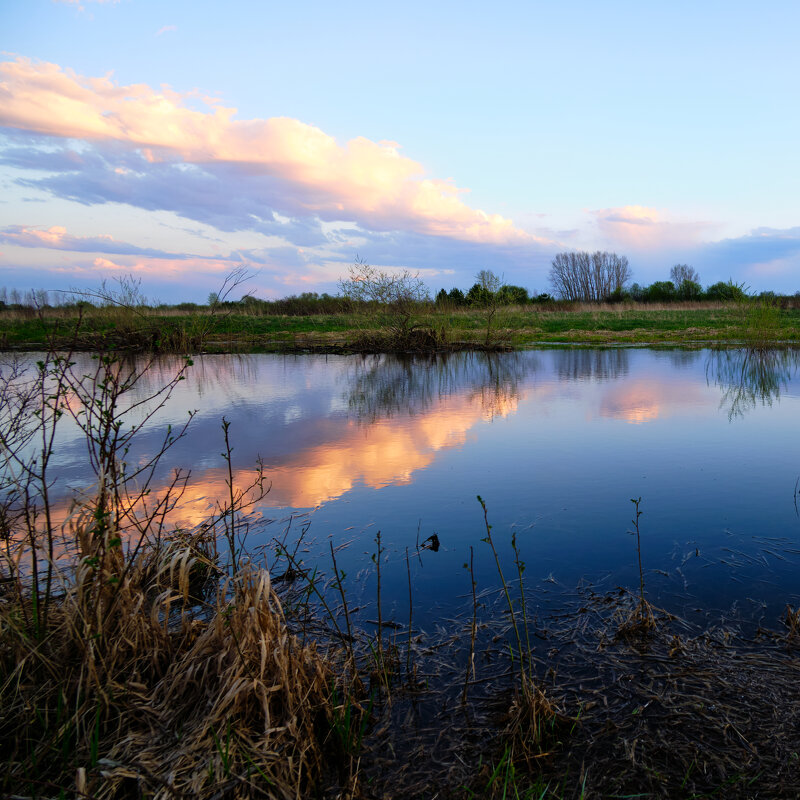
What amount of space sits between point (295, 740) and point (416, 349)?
2114 cm

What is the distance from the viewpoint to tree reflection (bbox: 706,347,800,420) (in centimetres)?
1069

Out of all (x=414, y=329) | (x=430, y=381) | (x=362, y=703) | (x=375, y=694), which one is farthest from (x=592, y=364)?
(x=362, y=703)

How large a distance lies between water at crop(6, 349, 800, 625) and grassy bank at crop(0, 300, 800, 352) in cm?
781

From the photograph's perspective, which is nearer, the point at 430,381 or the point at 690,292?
the point at 430,381

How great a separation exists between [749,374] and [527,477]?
440 inches

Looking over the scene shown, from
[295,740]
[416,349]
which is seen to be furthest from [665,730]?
[416,349]

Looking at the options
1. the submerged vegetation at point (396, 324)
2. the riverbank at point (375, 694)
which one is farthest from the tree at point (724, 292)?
the riverbank at point (375, 694)

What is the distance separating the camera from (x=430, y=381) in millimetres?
14328

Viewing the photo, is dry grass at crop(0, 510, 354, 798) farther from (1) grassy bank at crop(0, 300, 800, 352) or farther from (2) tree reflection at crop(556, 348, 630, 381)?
(1) grassy bank at crop(0, 300, 800, 352)

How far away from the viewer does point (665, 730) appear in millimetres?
2502

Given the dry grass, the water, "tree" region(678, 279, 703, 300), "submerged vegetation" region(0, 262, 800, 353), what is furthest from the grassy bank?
"tree" region(678, 279, 703, 300)

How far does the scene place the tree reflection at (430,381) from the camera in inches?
427

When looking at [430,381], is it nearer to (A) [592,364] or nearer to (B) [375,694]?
(A) [592,364]

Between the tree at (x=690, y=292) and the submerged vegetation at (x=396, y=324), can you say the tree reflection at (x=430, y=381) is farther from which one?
the tree at (x=690, y=292)
